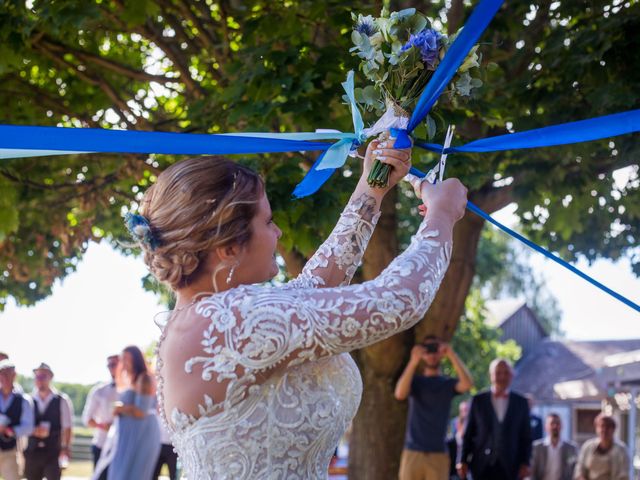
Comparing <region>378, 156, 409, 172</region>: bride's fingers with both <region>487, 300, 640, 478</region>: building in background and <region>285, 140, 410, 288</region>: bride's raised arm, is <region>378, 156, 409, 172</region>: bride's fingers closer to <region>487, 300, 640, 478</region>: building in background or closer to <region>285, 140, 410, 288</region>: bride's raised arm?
<region>285, 140, 410, 288</region>: bride's raised arm

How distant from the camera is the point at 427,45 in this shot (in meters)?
2.67

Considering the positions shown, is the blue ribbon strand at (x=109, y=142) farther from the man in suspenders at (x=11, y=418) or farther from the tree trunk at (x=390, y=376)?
the man in suspenders at (x=11, y=418)

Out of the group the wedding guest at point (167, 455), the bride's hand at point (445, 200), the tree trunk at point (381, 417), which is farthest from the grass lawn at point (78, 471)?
the bride's hand at point (445, 200)

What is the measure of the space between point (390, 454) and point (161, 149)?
6.64m

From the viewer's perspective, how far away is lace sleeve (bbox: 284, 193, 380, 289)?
8.48 feet

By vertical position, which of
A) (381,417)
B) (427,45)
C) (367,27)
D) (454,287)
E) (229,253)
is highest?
(454,287)

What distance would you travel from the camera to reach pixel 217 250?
228 cm

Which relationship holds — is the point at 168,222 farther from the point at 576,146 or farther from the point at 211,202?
the point at 576,146

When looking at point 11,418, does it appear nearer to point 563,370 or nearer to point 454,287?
point 454,287

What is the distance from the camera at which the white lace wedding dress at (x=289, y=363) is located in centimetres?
206

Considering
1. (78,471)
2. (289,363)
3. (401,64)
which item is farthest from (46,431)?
(78,471)

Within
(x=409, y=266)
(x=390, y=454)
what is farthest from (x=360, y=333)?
(x=390, y=454)

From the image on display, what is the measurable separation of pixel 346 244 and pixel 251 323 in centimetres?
56

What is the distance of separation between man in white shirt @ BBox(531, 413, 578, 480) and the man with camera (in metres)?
3.38
